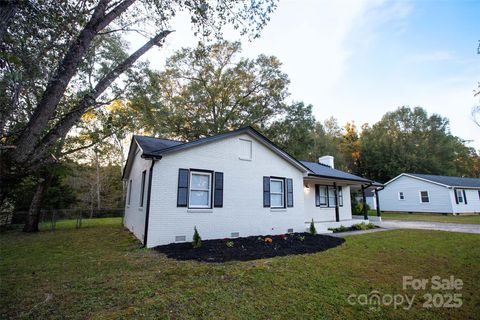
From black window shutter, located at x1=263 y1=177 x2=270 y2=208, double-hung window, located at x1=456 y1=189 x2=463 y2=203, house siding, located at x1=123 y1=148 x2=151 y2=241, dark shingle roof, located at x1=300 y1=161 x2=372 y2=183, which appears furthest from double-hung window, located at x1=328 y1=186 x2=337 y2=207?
double-hung window, located at x1=456 y1=189 x2=463 y2=203

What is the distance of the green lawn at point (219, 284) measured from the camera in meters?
3.48

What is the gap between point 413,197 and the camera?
25.2m

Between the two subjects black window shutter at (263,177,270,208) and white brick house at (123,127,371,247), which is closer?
white brick house at (123,127,371,247)

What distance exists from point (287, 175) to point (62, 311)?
9.89 metres

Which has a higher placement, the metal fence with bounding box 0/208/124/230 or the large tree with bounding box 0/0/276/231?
the large tree with bounding box 0/0/276/231

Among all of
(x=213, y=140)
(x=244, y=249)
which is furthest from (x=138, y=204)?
(x=244, y=249)

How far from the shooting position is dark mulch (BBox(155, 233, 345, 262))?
261 inches

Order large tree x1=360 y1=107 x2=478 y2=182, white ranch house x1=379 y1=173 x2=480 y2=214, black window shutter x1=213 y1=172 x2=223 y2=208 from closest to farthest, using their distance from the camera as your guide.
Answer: black window shutter x1=213 y1=172 x2=223 y2=208 < white ranch house x1=379 y1=173 x2=480 y2=214 < large tree x1=360 y1=107 x2=478 y2=182

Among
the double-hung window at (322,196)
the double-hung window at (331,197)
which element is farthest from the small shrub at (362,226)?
the double-hung window at (322,196)

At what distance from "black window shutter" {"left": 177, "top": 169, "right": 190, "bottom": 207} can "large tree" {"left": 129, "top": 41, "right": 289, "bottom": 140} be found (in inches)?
594

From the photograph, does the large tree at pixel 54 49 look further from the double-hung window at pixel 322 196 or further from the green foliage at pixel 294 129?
the green foliage at pixel 294 129

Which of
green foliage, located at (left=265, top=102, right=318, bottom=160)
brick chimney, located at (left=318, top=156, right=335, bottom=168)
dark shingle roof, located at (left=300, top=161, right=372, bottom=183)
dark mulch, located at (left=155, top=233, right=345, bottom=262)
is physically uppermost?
green foliage, located at (left=265, top=102, right=318, bottom=160)

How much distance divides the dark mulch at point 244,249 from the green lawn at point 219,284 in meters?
0.53

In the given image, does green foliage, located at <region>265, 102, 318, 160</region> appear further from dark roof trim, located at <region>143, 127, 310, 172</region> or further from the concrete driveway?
dark roof trim, located at <region>143, 127, 310, 172</region>
